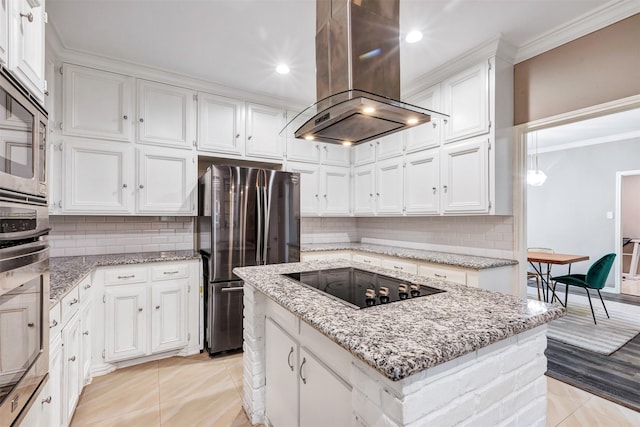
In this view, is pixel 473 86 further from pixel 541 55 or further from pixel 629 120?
pixel 629 120

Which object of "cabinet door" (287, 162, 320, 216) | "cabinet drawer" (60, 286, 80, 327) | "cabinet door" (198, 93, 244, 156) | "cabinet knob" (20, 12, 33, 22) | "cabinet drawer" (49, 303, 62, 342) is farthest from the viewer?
"cabinet door" (287, 162, 320, 216)

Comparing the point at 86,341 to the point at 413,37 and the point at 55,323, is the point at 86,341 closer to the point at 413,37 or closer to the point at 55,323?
the point at 55,323

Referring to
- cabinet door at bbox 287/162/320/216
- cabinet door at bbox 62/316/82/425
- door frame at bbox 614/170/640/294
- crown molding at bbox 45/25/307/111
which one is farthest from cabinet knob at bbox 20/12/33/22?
door frame at bbox 614/170/640/294

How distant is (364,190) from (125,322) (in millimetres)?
2877

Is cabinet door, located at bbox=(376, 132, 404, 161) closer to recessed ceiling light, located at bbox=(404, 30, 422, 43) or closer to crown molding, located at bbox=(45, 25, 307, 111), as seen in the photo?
recessed ceiling light, located at bbox=(404, 30, 422, 43)

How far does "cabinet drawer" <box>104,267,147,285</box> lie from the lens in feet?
8.15

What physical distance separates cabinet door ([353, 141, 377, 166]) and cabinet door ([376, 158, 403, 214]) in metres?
0.17

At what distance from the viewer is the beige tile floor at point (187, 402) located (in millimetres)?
1900

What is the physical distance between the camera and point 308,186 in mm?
3826

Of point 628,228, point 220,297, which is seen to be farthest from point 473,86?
point 628,228

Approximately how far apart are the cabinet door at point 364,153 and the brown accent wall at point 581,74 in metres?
1.55

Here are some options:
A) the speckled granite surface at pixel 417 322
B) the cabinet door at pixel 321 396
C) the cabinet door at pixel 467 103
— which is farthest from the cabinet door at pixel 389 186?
the cabinet door at pixel 321 396

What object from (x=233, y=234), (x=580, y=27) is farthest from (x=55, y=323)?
(x=580, y=27)

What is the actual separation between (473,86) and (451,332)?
2.51m
